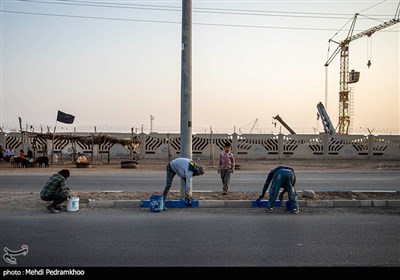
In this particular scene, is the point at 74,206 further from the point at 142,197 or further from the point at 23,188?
the point at 23,188

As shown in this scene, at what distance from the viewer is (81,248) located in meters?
5.82

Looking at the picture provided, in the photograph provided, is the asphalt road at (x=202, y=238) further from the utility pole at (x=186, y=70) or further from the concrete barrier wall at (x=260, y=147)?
the concrete barrier wall at (x=260, y=147)

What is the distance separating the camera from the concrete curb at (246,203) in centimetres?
955

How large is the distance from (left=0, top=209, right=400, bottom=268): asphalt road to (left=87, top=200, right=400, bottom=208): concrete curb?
0.50 m

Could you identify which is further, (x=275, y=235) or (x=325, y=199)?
(x=325, y=199)

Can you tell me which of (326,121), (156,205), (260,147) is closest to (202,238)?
(156,205)

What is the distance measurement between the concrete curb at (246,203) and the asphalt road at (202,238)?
0.50 metres

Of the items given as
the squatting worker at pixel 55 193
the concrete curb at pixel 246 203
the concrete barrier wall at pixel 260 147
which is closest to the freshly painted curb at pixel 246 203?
the concrete curb at pixel 246 203

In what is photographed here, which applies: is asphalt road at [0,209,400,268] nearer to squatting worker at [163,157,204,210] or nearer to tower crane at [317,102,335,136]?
squatting worker at [163,157,204,210]

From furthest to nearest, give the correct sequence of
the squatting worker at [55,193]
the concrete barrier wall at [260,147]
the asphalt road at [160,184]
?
the concrete barrier wall at [260,147] → the asphalt road at [160,184] → the squatting worker at [55,193]

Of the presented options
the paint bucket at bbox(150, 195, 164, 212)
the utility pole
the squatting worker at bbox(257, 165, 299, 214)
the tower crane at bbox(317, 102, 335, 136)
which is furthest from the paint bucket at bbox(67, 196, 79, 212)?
the tower crane at bbox(317, 102, 335, 136)

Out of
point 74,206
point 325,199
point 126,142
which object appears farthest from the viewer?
point 126,142
